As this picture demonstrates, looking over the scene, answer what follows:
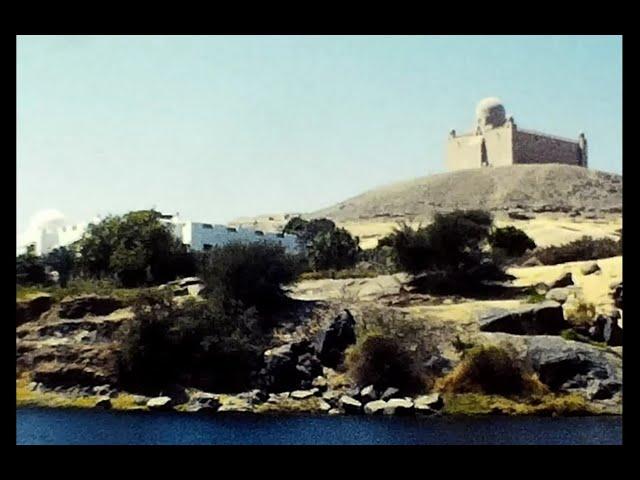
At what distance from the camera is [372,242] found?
13289 mm

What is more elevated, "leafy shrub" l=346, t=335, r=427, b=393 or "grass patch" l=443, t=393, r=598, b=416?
"leafy shrub" l=346, t=335, r=427, b=393

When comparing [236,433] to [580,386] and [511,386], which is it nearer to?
[511,386]

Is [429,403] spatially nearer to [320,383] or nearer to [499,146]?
[320,383]

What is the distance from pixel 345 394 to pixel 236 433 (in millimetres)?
1516

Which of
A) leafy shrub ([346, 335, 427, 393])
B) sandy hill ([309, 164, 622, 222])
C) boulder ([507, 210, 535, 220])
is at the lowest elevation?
leafy shrub ([346, 335, 427, 393])

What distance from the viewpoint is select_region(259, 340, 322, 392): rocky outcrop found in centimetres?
1019

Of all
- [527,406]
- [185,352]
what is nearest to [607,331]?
[527,406]

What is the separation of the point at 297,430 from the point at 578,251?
511cm

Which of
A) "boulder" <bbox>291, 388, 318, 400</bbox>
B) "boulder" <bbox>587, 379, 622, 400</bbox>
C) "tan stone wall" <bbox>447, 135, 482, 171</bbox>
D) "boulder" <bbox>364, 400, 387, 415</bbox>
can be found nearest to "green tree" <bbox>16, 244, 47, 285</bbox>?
"boulder" <bbox>291, 388, 318, 400</bbox>

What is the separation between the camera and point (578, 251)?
41.2ft

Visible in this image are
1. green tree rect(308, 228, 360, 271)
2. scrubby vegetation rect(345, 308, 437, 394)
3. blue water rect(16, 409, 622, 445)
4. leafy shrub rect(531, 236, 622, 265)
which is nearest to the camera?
blue water rect(16, 409, 622, 445)

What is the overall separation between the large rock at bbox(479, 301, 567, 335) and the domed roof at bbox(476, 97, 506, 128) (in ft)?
41.6

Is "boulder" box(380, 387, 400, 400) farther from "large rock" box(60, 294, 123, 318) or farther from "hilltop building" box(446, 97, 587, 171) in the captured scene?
"hilltop building" box(446, 97, 587, 171)
